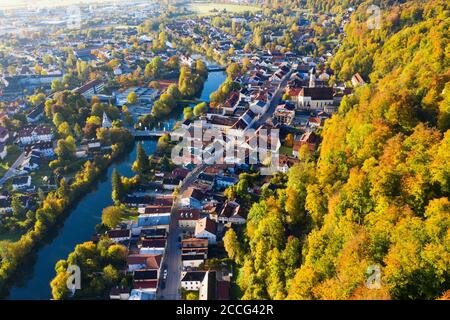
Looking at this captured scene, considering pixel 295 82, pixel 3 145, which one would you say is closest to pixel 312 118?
pixel 295 82

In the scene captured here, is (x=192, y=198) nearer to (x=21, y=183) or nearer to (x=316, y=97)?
(x=21, y=183)

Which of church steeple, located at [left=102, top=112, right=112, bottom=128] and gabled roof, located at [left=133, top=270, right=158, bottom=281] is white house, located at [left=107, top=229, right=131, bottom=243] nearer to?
gabled roof, located at [left=133, top=270, right=158, bottom=281]

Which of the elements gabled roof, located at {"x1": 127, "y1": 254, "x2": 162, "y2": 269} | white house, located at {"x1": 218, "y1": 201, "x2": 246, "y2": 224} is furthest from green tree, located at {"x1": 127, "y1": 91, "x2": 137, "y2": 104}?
gabled roof, located at {"x1": 127, "y1": 254, "x2": 162, "y2": 269}

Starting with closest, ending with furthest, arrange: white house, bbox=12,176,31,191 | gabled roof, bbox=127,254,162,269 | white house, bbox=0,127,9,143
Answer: gabled roof, bbox=127,254,162,269 < white house, bbox=12,176,31,191 < white house, bbox=0,127,9,143

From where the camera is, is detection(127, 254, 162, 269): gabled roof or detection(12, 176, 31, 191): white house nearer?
detection(127, 254, 162, 269): gabled roof

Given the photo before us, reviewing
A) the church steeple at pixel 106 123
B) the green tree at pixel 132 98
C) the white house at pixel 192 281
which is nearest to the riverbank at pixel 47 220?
the church steeple at pixel 106 123

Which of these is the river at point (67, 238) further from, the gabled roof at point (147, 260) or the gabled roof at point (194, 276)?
the gabled roof at point (194, 276)

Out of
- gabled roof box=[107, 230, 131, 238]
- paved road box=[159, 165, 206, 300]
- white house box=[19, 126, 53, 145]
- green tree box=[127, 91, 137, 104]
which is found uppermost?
green tree box=[127, 91, 137, 104]
